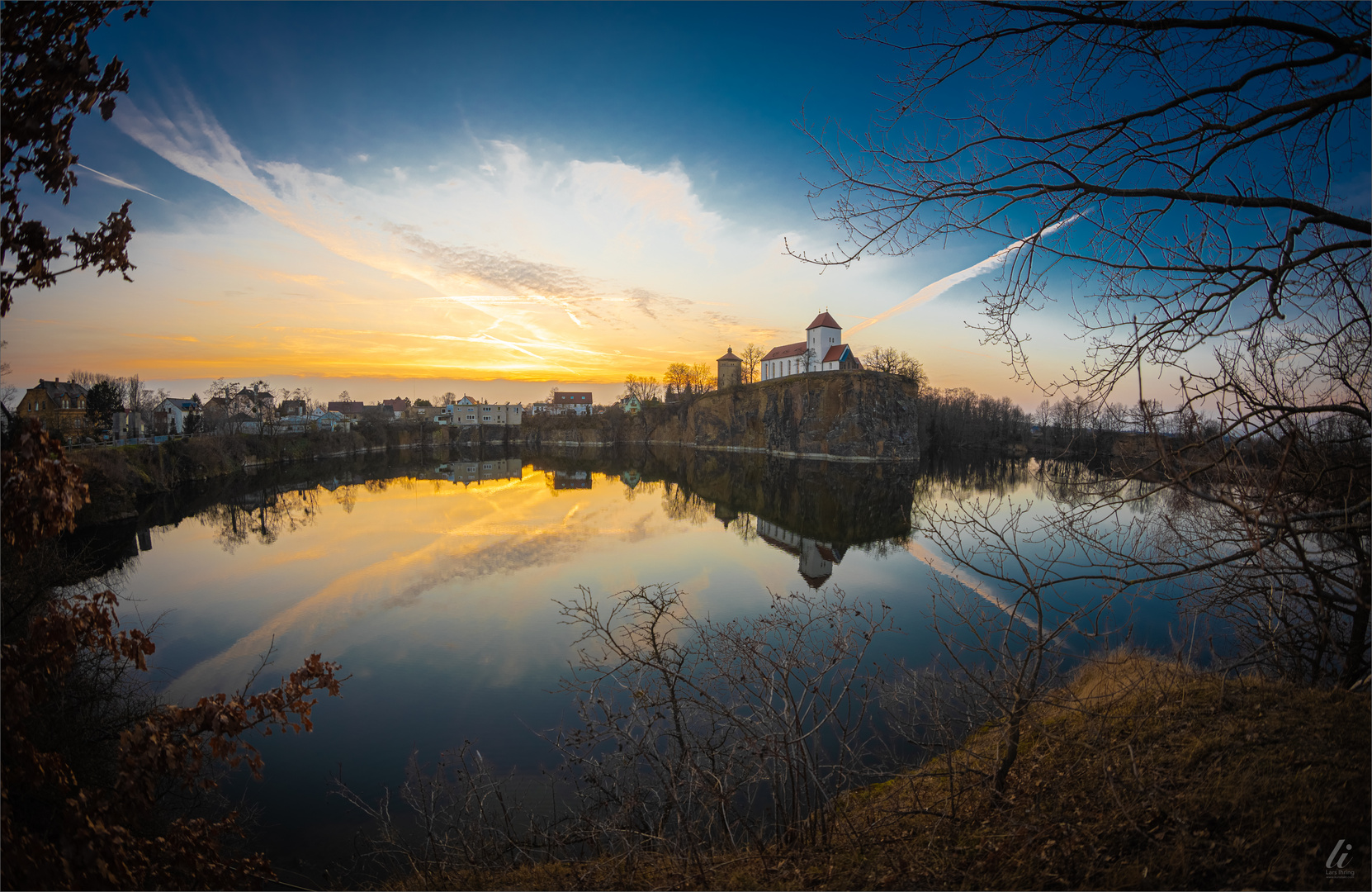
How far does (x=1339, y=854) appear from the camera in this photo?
2.72 m

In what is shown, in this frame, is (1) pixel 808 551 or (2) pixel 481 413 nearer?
(1) pixel 808 551

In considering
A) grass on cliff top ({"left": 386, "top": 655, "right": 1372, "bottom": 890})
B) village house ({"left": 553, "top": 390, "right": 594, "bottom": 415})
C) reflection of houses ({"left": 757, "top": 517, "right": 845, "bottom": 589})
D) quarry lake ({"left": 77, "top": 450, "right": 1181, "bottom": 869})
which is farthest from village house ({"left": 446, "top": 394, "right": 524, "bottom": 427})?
grass on cliff top ({"left": 386, "top": 655, "right": 1372, "bottom": 890})

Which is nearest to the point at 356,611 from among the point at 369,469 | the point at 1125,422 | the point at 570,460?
the point at 1125,422

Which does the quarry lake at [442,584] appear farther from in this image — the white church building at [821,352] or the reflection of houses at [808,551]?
the white church building at [821,352]

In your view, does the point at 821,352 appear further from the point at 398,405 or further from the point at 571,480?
the point at 398,405

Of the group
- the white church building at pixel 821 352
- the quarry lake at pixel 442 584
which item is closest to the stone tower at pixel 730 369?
the white church building at pixel 821 352

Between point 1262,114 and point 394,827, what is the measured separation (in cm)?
958

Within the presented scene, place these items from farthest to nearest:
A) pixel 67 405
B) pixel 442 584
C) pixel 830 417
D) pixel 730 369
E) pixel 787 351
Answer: pixel 730 369 < pixel 787 351 < pixel 830 417 < pixel 67 405 < pixel 442 584

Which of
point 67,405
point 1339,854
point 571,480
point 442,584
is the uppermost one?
point 67,405

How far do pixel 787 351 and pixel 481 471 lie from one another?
158 feet

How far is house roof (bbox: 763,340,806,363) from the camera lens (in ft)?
261

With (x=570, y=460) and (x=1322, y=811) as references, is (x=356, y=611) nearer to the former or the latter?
(x=1322, y=811)

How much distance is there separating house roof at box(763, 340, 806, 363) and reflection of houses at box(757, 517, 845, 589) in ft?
194

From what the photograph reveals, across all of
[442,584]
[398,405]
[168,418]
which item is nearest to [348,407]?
[398,405]
